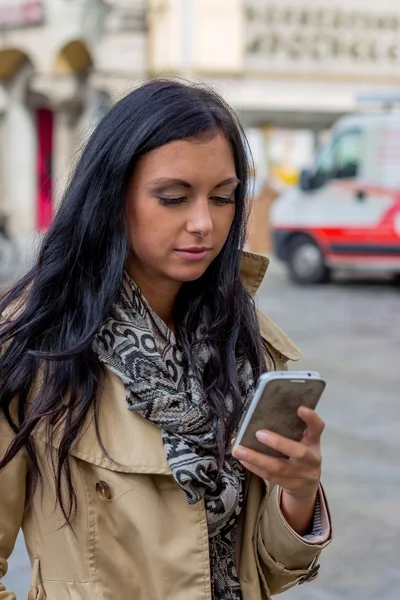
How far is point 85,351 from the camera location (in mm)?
1675

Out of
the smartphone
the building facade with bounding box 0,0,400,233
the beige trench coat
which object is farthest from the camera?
the building facade with bounding box 0,0,400,233

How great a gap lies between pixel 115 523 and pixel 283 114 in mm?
20929

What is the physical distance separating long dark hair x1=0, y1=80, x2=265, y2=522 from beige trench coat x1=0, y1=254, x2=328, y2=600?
0.03 meters

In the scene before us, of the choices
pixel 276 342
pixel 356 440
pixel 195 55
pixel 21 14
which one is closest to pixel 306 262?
pixel 356 440

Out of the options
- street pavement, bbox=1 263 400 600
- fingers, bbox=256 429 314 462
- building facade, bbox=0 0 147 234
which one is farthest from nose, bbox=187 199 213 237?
building facade, bbox=0 0 147 234

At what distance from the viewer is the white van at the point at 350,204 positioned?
12.7 meters

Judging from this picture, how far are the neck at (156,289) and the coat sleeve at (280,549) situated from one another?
0.40m

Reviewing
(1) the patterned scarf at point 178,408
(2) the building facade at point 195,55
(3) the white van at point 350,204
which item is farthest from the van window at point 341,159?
(1) the patterned scarf at point 178,408

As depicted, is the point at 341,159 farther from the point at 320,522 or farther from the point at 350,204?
the point at 320,522

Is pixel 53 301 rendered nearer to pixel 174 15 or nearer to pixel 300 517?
pixel 300 517

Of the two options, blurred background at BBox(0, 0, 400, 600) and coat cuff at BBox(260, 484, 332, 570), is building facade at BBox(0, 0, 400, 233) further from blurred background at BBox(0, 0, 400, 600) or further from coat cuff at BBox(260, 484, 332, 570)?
coat cuff at BBox(260, 484, 332, 570)

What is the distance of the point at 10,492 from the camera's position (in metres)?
1.67

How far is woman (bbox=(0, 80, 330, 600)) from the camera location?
5.38ft

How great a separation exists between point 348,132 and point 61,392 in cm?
1203
